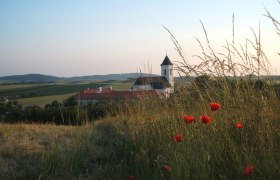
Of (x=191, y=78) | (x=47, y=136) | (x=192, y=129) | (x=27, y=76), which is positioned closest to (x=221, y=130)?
(x=192, y=129)

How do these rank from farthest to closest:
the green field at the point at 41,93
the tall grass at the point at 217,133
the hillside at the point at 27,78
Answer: the hillside at the point at 27,78 < the green field at the point at 41,93 < the tall grass at the point at 217,133

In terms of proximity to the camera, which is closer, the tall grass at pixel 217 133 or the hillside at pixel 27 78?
the tall grass at pixel 217 133

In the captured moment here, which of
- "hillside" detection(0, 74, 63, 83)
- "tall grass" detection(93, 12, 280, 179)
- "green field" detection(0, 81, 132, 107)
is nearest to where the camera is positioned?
"tall grass" detection(93, 12, 280, 179)

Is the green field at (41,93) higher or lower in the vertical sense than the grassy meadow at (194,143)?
lower

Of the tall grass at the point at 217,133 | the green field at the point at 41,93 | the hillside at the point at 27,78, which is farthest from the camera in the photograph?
the hillside at the point at 27,78

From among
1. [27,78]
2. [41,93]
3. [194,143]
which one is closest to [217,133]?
[194,143]

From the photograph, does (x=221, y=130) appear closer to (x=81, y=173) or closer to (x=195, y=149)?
(x=195, y=149)

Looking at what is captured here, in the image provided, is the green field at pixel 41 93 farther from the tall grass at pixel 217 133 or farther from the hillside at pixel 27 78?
the hillside at pixel 27 78

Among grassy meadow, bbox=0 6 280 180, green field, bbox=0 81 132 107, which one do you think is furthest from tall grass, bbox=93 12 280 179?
green field, bbox=0 81 132 107

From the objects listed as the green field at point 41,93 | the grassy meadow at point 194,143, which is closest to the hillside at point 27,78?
the green field at point 41,93

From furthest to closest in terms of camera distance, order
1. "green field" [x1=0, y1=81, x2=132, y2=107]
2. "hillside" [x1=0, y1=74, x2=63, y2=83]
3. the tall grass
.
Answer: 1. "hillside" [x1=0, y1=74, x2=63, y2=83]
2. "green field" [x1=0, y1=81, x2=132, y2=107]
3. the tall grass

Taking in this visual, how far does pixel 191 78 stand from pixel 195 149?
122 cm

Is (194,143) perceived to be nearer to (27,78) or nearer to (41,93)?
(41,93)

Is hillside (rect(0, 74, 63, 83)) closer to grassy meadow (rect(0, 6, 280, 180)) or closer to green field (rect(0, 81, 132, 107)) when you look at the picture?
green field (rect(0, 81, 132, 107))
